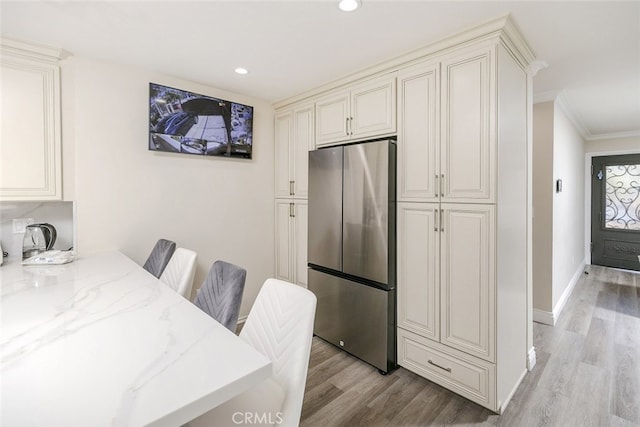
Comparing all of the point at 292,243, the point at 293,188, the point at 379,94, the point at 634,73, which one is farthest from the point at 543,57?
the point at 292,243

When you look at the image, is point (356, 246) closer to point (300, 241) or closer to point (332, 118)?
point (300, 241)

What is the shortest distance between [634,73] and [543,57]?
995 millimetres

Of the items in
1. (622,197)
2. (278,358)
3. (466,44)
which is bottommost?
(278,358)

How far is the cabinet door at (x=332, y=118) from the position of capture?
2617mm

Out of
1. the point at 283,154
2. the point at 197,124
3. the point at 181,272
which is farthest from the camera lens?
the point at 283,154

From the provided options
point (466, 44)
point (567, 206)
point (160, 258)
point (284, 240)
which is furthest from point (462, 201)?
point (567, 206)

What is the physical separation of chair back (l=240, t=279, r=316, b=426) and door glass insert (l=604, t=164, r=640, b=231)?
6450 millimetres

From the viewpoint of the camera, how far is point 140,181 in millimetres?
2482

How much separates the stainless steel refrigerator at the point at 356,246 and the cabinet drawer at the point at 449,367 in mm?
132

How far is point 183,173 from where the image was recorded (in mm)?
2711

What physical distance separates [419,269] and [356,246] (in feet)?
1.70

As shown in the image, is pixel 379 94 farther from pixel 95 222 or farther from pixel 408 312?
pixel 95 222

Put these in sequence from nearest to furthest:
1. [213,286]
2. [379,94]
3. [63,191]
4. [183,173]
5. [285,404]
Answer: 1. [285,404]
2. [213,286]
3. [63,191]
4. [379,94]
5. [183,173]

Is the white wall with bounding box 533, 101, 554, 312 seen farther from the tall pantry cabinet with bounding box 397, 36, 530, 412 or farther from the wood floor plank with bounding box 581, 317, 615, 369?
the tall pantry cabinet with bounding box 397, 36, 530, 412
